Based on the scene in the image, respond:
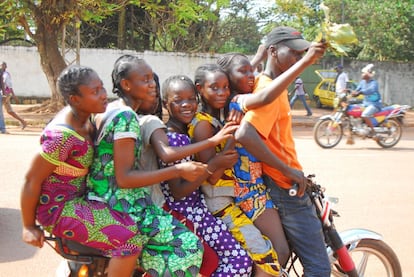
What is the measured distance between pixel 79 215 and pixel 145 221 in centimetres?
27

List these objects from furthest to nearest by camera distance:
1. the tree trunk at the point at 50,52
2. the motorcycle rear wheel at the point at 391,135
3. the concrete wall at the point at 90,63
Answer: the concrete wall at the point at 90,63, the tree trunk at the point at 50,52, the motorcycle rear wheel at the point at 391,135

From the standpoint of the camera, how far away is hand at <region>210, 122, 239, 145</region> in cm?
221

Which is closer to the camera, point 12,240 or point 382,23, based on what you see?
point 12,240

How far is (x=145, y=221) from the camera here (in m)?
2.12

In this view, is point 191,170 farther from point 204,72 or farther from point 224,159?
point 204,72

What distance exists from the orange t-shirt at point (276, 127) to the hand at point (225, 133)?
78 millimetres

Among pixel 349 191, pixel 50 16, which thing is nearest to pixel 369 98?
pixel 349 191

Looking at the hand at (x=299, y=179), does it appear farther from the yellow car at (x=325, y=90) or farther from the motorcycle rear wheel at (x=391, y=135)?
the yellow car at (x=325, y=90)

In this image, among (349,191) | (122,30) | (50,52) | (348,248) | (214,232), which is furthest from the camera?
(122,30)

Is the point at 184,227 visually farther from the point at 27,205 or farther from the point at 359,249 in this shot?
the point at 359,249

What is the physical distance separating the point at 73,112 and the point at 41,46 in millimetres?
15137

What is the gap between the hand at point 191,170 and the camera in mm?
2100

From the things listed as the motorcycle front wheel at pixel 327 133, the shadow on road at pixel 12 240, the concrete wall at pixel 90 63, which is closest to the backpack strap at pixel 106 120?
the shadow on road at pixel 12 240

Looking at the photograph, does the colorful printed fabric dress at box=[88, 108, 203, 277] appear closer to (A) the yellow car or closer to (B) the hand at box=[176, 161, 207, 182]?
(B) the hand at box=[176, 161, 207, 182]
